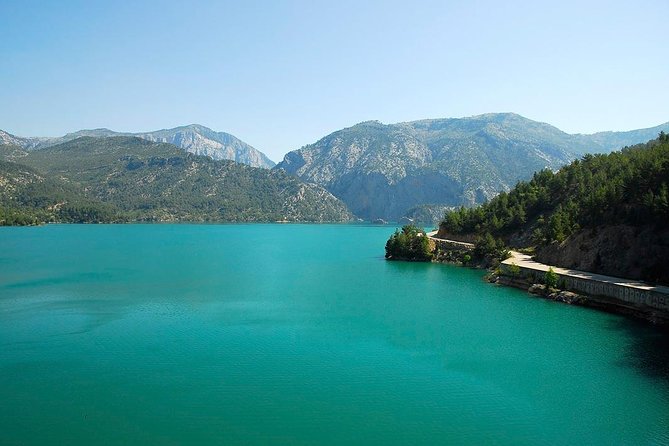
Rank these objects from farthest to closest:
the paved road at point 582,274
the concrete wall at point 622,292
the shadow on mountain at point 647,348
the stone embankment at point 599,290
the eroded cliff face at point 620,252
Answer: the eroded cliff face at point 620,252
the paved road at point 582,274
the stone embankment at point 599,290
the concrete wall at point 622,292
the shadow on mountain at point 647,348

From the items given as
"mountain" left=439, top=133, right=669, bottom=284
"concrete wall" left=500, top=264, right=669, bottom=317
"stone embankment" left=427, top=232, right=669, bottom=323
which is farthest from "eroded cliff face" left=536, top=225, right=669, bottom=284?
"concrete wall" left=500, top=264, right=669, bottom=317

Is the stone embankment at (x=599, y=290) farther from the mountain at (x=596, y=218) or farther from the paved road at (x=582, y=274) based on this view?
the mountain at (x=596, y=218)

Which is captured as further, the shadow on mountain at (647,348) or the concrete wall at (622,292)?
the concrete wall at (622,292)

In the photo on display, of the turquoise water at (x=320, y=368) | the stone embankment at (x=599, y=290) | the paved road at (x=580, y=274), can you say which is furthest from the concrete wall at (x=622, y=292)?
the turquoise water at (x=320, y=368)

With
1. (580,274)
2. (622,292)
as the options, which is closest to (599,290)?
(622,292)

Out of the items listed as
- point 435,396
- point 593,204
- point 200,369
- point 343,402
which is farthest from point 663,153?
point 200,369

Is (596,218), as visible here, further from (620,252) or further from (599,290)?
(599,290)

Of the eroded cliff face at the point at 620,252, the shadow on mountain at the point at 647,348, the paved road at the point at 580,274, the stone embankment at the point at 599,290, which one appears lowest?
the shadow on mountain at the point at 647,348

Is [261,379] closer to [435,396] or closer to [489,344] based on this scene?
[435,396]
